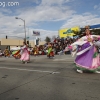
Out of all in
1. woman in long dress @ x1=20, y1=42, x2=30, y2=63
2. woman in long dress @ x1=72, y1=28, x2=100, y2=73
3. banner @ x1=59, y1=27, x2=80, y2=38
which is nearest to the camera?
woman in long dress @ x1=72, y1=28, x2=100, y2=73

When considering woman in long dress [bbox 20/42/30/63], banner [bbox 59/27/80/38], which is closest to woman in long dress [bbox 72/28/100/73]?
woman in long dress [bbox 20/42/30/63]

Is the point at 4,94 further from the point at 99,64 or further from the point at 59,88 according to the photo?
the point at 99,64

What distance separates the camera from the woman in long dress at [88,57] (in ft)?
26.0

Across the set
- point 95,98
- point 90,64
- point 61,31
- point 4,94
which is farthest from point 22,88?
point 61,31

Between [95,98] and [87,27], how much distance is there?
4.27 m

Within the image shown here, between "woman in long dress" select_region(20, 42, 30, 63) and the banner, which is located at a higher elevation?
the banner

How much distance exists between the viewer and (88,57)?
26.6ft

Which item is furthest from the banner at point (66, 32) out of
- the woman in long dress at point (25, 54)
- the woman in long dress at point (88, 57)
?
the woman in long dress at point (88, 57)

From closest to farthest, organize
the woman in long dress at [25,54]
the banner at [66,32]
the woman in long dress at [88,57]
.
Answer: the woman in long dress at [88,57]
the woman in long dress at [25,54]
the banner at [66,32]

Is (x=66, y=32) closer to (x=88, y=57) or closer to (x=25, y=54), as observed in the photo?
(x=25, y=54)

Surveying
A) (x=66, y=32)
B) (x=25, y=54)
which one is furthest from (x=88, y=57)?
(x=66, y=32)

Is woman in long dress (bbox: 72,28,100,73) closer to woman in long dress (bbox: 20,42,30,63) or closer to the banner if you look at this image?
woman in long dress (bbox: 20,42,30,63)

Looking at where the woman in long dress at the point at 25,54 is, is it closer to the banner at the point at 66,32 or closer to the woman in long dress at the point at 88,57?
the woman in long dress at the point at 88,57

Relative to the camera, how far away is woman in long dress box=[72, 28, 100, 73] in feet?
26.0
